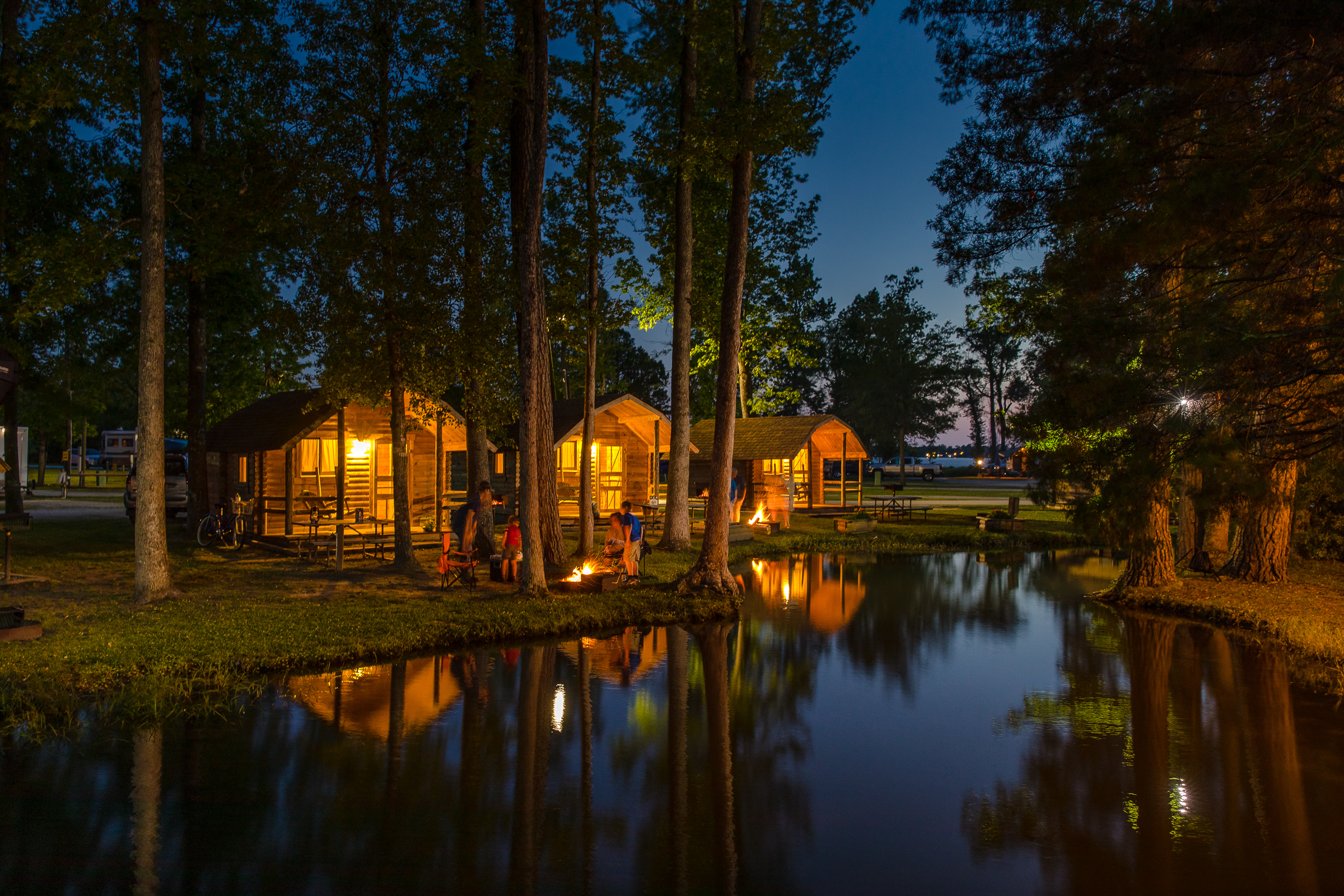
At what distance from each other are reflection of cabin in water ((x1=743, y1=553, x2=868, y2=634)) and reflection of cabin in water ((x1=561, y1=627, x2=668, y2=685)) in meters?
2.67

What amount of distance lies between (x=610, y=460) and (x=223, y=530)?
1398cm

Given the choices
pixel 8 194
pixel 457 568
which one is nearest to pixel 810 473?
pixel 457 568

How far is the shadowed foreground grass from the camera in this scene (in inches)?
329

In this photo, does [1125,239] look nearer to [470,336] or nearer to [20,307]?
[470,336]

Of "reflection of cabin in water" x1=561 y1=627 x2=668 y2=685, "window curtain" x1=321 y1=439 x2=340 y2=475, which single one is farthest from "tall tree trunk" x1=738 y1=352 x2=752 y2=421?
"reflection of cabin in water" x1=561 y1=627 x2=668 y2=685

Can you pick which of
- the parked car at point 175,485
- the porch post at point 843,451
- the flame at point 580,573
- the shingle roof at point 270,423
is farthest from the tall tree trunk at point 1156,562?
the parked car at point 175,485

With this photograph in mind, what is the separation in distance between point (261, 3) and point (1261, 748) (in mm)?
19856

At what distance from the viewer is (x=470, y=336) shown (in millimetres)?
15914

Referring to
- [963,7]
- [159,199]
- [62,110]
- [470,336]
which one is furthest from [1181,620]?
[62,110]

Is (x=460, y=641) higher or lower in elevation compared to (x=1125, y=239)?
lower

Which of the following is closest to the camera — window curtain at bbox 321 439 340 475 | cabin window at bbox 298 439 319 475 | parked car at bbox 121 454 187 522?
cabin window at bbox 298 439 319 475

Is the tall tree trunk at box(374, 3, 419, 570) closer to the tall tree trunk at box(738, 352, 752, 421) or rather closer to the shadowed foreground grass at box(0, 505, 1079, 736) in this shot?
the shadowed foreground grass at box(0, 505, 1079, 736)

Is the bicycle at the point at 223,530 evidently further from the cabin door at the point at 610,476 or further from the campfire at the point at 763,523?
the campfire at the point at 763,523

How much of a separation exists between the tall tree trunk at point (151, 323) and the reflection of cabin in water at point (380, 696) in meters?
4.48
